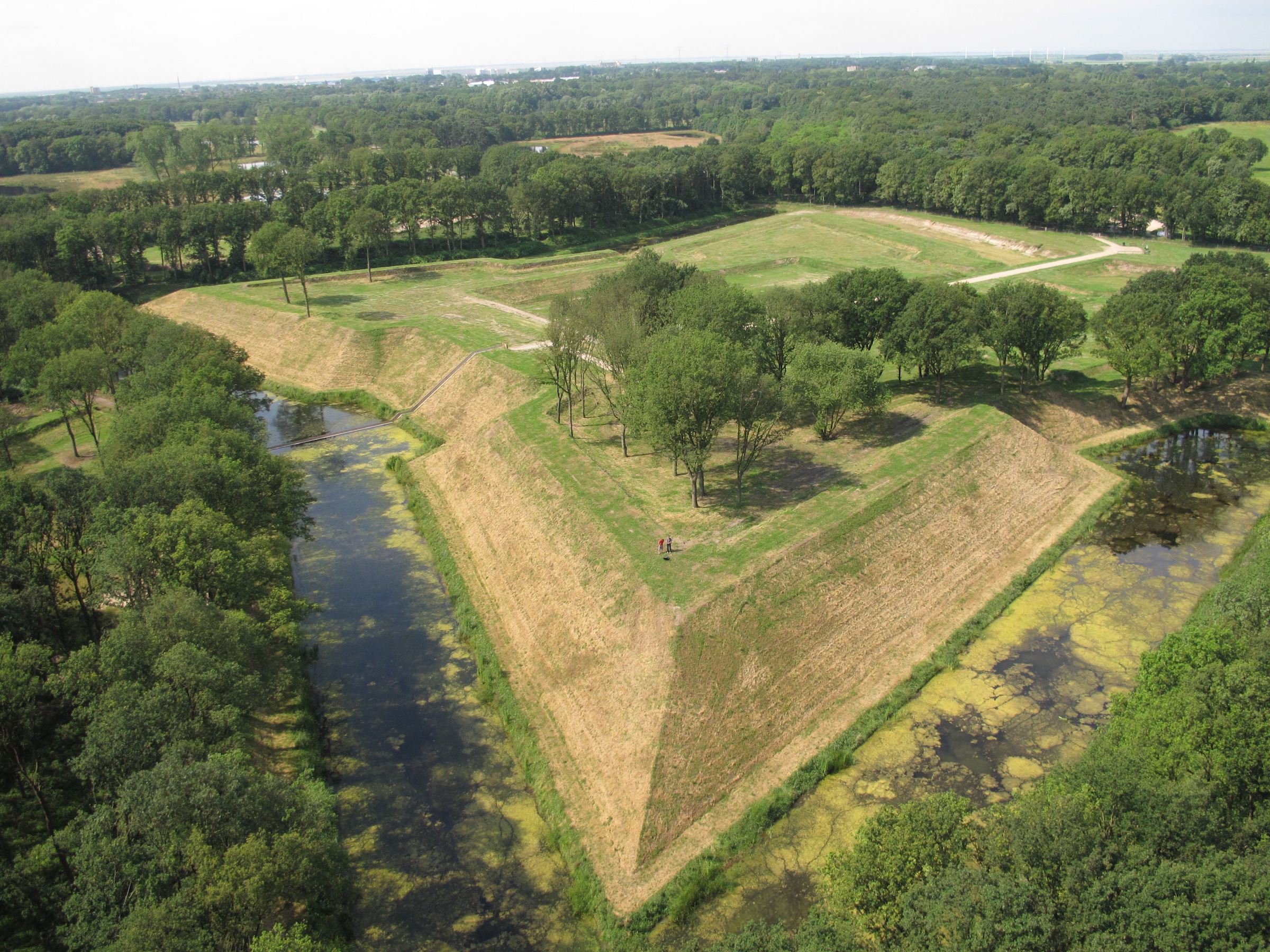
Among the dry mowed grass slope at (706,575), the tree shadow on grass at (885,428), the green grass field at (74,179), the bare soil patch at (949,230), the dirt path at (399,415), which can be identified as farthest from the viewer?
the green grass field at (74,179)

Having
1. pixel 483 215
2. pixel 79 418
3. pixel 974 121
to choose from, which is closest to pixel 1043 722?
pixel 79 418

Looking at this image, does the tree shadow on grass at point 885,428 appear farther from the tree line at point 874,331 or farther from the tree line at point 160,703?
the tree line at point 160,703

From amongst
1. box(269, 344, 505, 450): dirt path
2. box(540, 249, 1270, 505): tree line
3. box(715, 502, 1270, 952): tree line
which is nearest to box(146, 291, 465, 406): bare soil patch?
box(269, 344, 505, 450): dirt path

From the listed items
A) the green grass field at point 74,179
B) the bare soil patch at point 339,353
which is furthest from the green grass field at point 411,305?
the green grass field at point 74,179

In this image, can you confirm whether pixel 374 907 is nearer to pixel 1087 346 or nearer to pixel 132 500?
pixel 132 500

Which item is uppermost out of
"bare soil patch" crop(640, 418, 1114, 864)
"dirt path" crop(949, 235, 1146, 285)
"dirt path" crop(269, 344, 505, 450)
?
"dirt path" crop(949, 235, 1146, 285)

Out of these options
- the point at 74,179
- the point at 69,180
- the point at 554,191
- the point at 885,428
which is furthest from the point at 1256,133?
the point at 69,180

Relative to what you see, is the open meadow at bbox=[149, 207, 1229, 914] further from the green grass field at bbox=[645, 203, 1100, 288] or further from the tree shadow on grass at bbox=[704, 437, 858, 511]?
the green grass field at bbox=[645, 203, 1100, 288]
